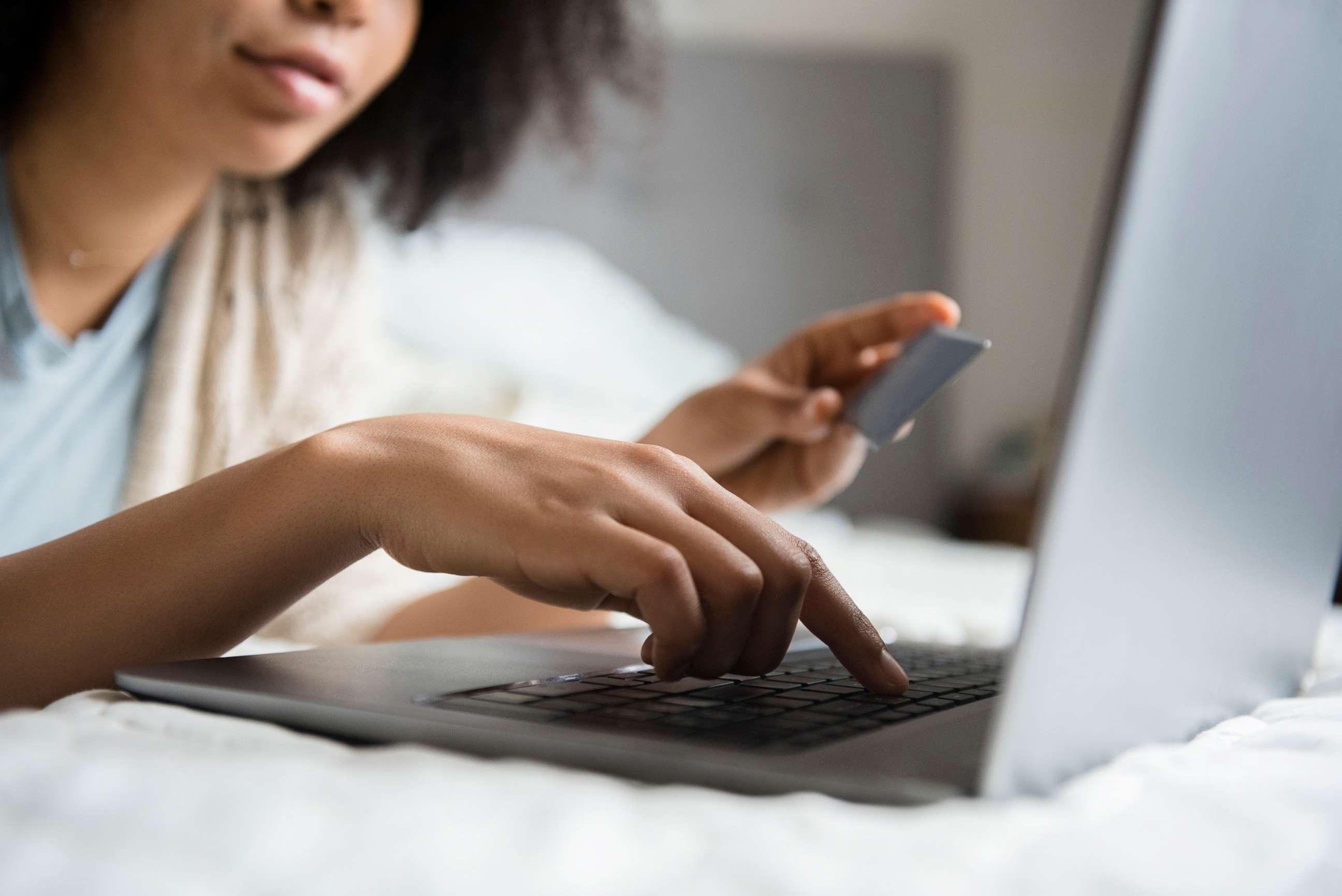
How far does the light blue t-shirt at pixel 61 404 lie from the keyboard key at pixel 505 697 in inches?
23.5

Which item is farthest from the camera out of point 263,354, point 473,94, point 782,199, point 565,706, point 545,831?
point 782,199

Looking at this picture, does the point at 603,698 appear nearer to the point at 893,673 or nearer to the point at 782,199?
the point at 893,673

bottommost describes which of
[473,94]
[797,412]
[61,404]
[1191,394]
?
[61,404]

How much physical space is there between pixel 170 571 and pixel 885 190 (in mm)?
2402

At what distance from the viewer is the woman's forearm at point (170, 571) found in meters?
0.41

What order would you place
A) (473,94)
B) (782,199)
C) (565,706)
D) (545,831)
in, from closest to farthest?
(545,831)
(565,706)
(473,94)
(782,199)

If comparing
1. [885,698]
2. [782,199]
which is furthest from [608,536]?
[782,199]

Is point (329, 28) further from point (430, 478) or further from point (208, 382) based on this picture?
point (430, 478)

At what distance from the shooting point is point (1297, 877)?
26 cm

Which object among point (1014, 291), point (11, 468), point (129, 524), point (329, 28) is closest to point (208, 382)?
point (11, 468)

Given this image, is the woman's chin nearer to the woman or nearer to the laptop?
the woman

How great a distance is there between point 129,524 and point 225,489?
43 mm

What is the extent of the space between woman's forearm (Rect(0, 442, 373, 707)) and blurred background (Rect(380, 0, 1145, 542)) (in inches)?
69.9

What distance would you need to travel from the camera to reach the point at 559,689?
0.39 m
